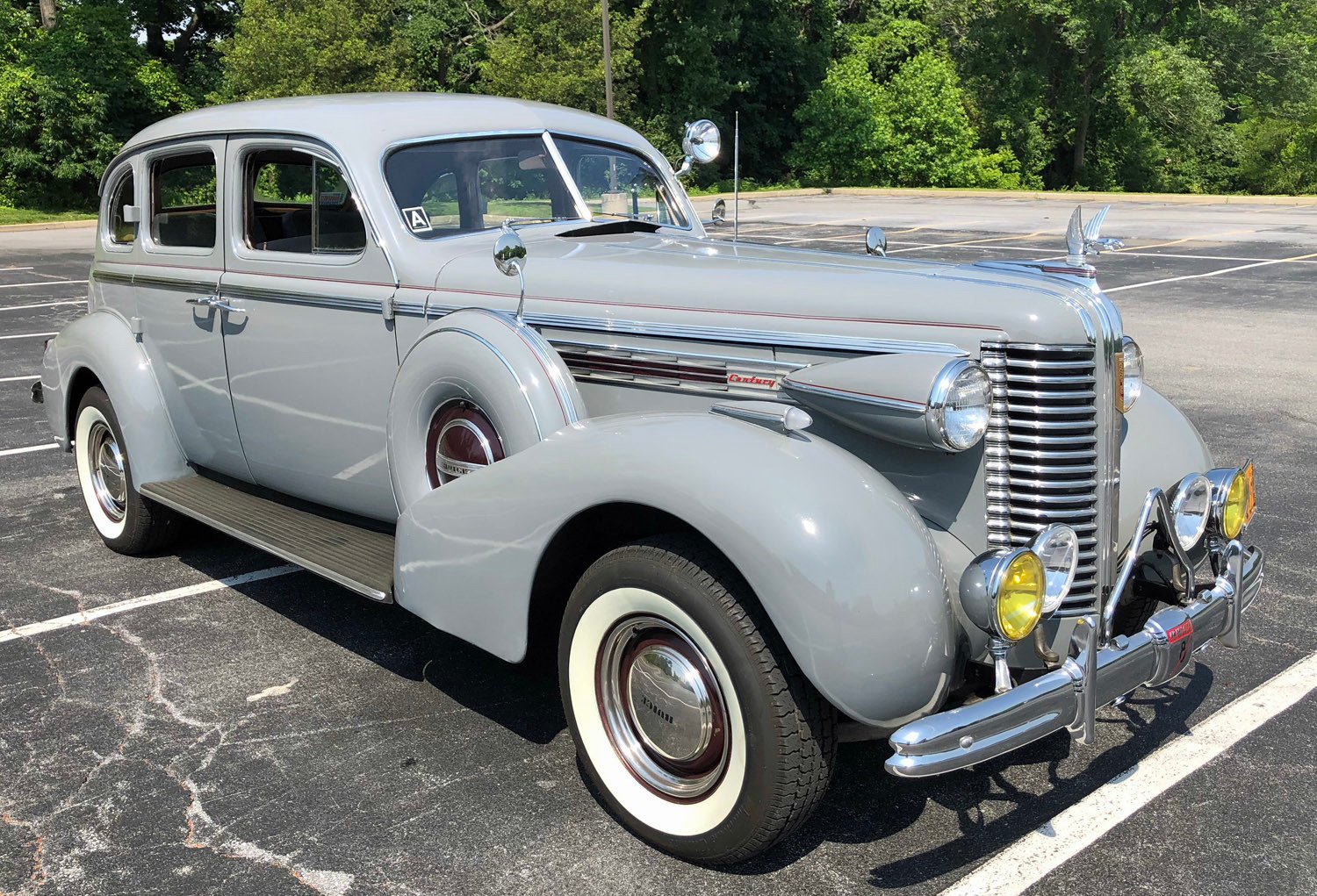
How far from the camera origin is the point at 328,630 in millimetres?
4324

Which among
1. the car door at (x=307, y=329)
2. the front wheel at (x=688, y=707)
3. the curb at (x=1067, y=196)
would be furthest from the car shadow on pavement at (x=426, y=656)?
the curb at (x=1067, y=196)

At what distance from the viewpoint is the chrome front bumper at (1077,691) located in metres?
2.42

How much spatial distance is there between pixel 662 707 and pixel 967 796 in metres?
0.93

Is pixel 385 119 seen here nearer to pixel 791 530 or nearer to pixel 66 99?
pixel 791 530

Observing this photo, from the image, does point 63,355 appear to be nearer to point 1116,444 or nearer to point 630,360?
point 630,360

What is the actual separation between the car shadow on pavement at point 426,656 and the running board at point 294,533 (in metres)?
0.27

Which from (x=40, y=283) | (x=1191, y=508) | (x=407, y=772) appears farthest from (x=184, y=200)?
(x=40, y=283)

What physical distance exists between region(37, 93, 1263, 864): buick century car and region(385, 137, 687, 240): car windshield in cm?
1

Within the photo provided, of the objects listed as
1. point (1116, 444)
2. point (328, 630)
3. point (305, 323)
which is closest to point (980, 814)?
point (1116, 444)

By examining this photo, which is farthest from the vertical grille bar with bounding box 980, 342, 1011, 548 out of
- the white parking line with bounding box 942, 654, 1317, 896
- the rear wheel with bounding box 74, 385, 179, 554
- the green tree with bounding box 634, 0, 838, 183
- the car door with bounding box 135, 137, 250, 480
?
the green tree with bounding box 634, 0, 838, 183

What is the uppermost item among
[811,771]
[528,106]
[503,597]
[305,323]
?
[528,106]

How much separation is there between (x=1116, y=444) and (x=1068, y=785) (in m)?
0.98

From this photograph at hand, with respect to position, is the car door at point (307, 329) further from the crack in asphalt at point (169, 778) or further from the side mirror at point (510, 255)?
the crack in asphalt at point (169, 778)

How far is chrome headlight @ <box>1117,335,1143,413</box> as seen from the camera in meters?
3.04
